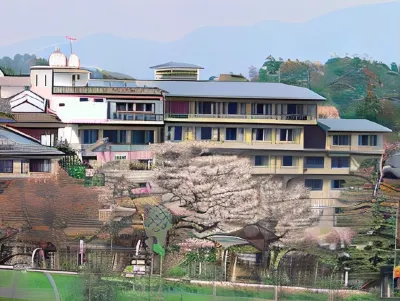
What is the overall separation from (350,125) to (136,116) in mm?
1536

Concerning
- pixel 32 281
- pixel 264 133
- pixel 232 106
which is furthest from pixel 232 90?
pixel 32 281

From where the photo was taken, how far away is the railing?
31.7m

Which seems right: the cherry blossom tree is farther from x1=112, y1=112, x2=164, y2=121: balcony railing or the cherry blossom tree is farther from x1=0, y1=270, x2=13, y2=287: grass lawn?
x1=0, y1=270, x2=13, y2=287: grass lawn

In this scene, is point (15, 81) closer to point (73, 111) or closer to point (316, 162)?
point (73, 111)

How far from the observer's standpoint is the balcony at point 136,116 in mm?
31719

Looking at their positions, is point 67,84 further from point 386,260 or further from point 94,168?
point 386,260

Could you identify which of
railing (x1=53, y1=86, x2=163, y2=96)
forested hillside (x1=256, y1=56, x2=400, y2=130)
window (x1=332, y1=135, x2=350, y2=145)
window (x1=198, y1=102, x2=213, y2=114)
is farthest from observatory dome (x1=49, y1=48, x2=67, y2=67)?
window (x1=332, y1=135, x2=350, y2=145)

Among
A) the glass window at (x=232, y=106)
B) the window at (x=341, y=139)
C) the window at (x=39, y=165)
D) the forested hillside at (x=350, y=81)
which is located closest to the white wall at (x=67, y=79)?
the window at (x=39, y=165)

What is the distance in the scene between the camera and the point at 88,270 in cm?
3189

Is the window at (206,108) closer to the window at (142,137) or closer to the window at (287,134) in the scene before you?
the window at (142,137)

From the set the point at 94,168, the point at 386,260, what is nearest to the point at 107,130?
the point at 94,168

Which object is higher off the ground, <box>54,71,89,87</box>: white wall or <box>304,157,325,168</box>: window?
<box>54,71,89,87</box>: white wall

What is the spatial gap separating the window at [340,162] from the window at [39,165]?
203 cm

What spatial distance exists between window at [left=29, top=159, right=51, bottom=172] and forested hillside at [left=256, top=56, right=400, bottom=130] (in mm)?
1595
